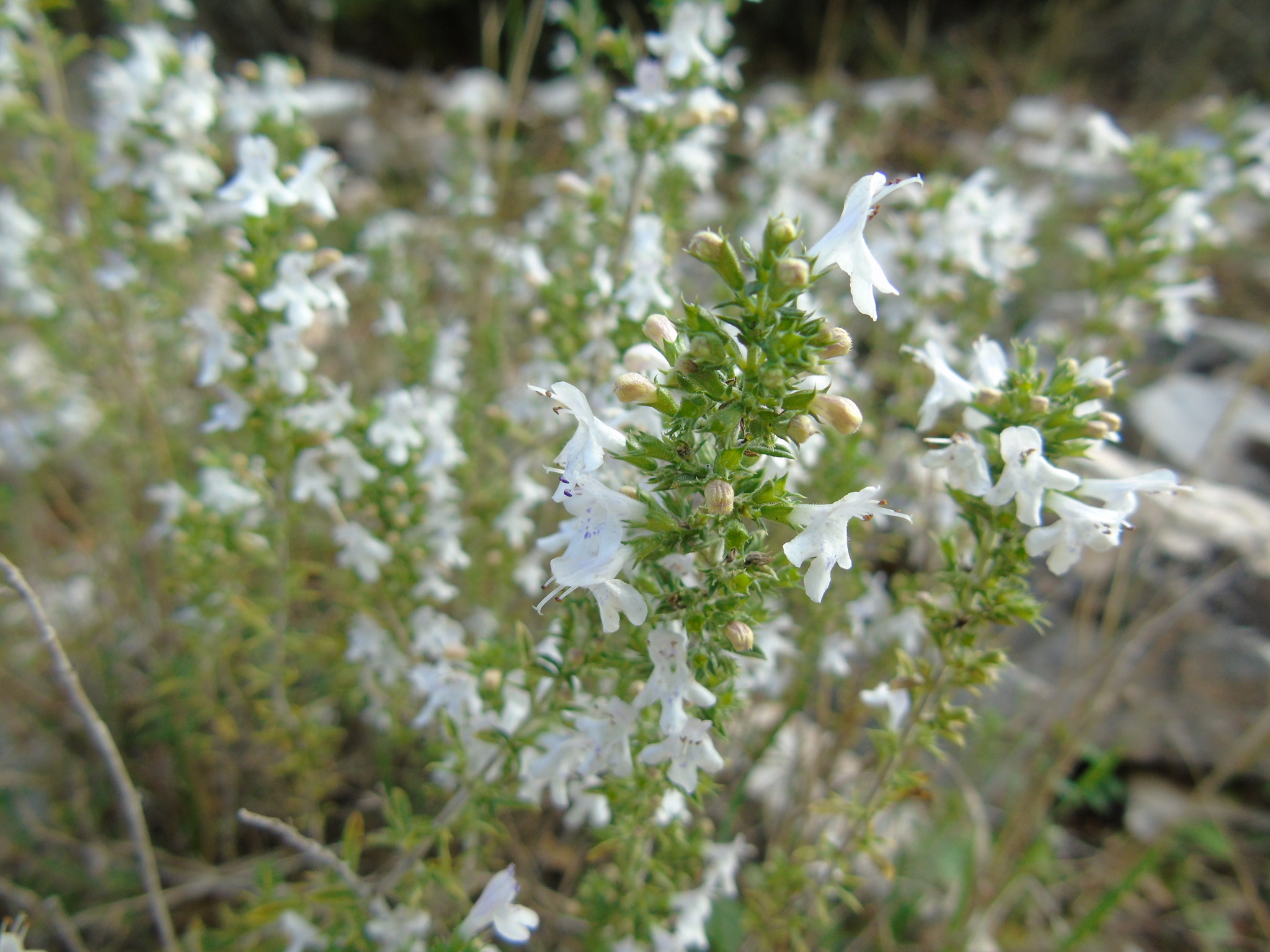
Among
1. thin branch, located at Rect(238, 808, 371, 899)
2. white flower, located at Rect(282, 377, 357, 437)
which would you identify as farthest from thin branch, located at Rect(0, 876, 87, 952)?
white flower, located at Rect(282, 377, 357, 437)

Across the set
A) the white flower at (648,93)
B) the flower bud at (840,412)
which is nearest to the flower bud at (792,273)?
the flower bud at (840,412)

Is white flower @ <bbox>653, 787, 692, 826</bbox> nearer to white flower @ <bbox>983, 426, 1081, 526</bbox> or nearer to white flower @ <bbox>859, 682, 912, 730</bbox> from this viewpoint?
white flower @ <bbox>859, 682, 912, 730</bbox>

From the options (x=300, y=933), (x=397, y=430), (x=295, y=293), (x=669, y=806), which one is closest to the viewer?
(x=669, y=806)

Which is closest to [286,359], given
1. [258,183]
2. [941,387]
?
[258,183]

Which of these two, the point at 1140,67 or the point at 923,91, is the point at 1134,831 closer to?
the point at 923,91

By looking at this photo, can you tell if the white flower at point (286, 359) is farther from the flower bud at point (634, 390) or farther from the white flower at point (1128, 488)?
the white flower at point (1128, 488)

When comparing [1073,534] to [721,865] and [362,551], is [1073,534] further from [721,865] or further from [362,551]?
[362,551]
